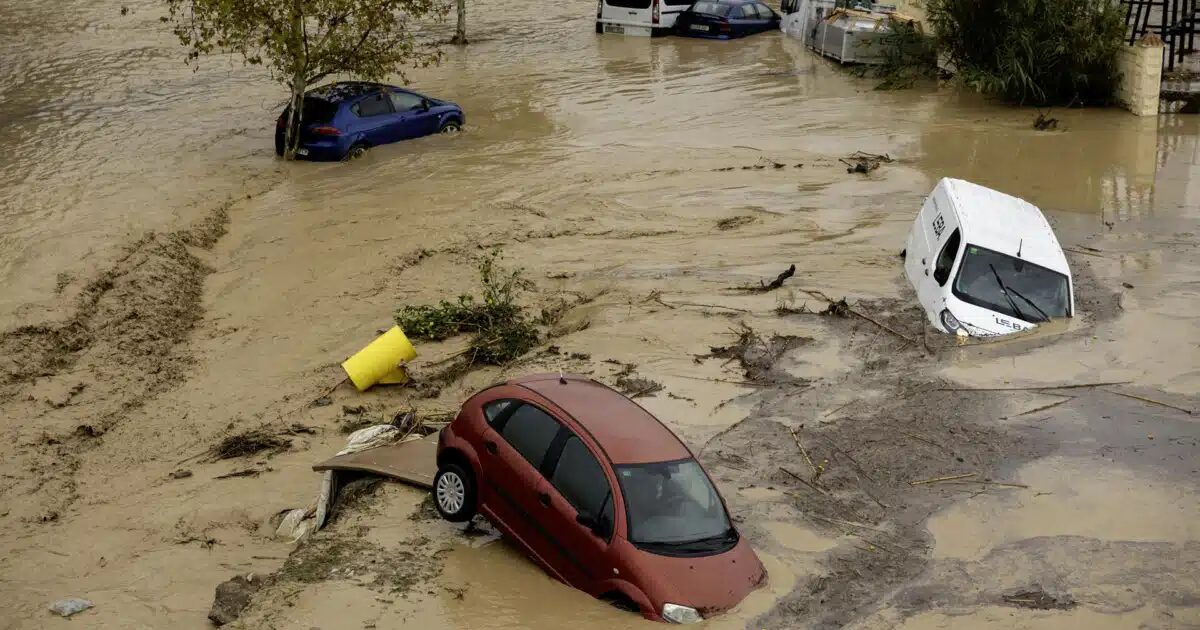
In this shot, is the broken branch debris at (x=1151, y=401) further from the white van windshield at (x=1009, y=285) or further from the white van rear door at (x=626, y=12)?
the white van rear door at (x=626, y=12)

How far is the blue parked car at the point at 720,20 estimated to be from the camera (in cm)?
3319

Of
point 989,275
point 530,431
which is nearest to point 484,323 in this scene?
point 530,431

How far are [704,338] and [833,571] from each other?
16.1ft

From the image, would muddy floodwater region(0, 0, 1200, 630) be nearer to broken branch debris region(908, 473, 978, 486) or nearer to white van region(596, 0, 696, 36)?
broken branch debris region(908, 473, 978, 486)

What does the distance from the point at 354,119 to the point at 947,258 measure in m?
11.7

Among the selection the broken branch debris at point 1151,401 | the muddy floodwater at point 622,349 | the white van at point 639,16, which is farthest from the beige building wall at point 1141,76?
the broken branch debris at point 1151,401

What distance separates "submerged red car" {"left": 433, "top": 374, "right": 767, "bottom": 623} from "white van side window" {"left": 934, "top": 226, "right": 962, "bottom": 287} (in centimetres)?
575

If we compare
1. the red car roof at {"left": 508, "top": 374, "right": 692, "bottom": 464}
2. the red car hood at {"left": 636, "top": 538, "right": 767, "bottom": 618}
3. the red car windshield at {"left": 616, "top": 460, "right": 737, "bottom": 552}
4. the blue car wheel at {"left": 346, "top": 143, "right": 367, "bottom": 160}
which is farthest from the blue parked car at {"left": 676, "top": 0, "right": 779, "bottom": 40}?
the red car hood at {"left": 636, "top": 538, "right": 767, "bottom": 618}

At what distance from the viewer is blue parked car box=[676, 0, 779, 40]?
33.2m

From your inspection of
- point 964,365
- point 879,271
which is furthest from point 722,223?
point 964,365

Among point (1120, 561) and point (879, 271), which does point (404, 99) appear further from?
point (1120, 561)

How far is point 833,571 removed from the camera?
8984 mm

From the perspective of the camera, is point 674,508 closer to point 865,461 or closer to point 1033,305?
point 865,461

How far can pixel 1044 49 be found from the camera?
80.7 ft
